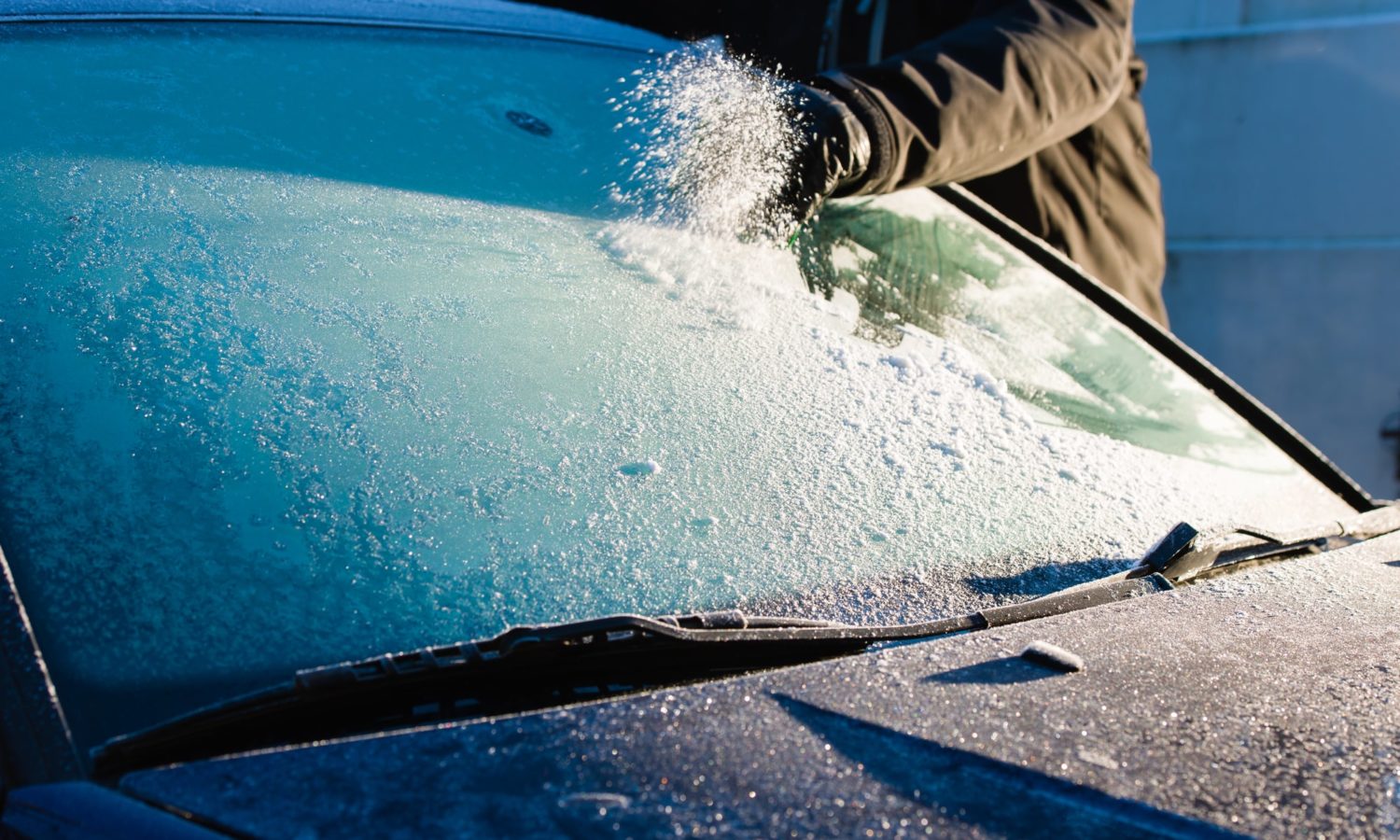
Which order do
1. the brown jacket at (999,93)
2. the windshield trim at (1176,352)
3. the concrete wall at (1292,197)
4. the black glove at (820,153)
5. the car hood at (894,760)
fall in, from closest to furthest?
1. the car hood at (894,760)
2. the black glove at (820,153)
3. the windshield trim at (1176,352)
4. the brown jacket at (999,93)
5. the concrete wall at (1292,197)

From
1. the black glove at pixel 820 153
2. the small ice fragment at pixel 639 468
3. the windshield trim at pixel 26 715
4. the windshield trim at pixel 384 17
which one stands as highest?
the windshield trim at pixel 384 17

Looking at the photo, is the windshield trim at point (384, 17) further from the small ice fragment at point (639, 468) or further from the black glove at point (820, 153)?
the small ice fragment at point (639, 468)

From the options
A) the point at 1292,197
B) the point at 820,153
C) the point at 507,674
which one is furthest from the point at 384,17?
the point at 1292,197

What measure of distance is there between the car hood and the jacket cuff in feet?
3.25

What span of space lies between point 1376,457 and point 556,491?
476cm

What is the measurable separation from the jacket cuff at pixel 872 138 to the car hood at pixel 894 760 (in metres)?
0.99

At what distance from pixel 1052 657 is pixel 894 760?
0.22 metres

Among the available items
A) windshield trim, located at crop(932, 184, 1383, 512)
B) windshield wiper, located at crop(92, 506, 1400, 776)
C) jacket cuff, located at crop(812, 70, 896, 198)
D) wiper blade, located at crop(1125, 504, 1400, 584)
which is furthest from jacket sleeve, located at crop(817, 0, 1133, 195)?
windshield wiper, located at crop(92, 506, 1400, 776)

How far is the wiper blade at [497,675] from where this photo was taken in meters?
0.86

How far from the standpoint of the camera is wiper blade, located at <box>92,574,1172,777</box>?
33.9 inches

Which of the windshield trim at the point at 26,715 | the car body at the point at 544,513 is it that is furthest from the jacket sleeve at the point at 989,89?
the windshield trim at the point at 26,715

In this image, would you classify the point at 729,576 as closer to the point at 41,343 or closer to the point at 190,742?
the point at 190,742

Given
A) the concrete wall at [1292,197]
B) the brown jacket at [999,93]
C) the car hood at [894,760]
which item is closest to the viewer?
the car hood at [894,760]

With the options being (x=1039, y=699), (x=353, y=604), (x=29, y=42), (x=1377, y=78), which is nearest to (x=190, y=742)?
(x=353, y=604)
